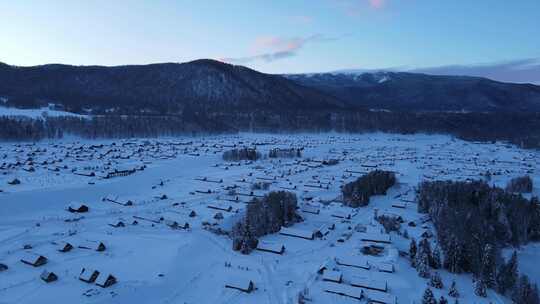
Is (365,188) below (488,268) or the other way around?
the other way around

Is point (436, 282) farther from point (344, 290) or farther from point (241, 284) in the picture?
point (241, 284)

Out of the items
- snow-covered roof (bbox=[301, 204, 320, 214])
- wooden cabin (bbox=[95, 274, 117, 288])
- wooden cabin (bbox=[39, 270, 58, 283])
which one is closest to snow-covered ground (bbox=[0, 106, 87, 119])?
snow-covered roof (bbox=[301, 204, 320, 214])

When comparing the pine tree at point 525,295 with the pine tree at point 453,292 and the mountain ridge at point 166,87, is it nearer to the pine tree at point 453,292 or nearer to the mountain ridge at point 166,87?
the pine tree at point 453,292

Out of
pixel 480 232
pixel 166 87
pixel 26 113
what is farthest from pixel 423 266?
pixel 166 87

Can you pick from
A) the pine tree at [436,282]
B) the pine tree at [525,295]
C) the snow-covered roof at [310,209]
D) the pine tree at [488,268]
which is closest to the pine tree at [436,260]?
the pine tree at [436,282]

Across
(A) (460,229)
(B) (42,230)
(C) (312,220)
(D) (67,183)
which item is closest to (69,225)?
(B) (42,230)

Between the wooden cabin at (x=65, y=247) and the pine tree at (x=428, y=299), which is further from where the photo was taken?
the wooden cabin at (x=65, y=247)

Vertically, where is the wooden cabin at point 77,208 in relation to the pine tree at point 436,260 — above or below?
above
